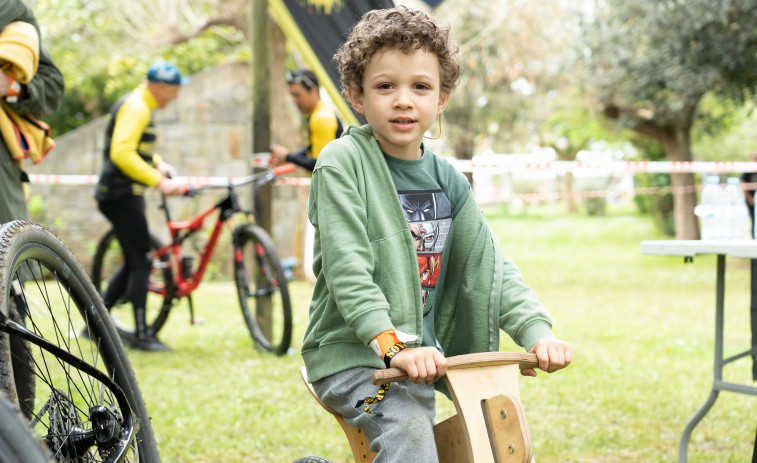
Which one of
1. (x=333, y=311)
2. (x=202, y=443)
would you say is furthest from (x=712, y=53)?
(x=333, y=311)

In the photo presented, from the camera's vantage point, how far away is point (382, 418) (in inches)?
79.4

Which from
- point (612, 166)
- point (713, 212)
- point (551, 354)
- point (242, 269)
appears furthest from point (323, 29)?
point (612, 166)

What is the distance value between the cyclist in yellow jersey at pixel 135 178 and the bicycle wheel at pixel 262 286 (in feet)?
1.99

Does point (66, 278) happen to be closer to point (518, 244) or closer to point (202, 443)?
point (202, 443)

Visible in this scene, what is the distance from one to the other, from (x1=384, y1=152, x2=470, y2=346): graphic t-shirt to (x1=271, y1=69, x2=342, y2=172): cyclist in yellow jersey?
372cm

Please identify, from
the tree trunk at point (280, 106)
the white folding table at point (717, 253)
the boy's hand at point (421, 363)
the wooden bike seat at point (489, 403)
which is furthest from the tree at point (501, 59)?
the boy's hand at point (421, 363)

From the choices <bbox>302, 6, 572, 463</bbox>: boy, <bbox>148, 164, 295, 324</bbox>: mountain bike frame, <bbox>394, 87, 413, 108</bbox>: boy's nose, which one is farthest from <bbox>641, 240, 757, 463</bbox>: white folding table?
<bbox>148, 164, 295, 324</bbox>: mountain bike frame

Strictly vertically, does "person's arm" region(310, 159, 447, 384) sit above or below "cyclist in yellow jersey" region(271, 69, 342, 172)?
below

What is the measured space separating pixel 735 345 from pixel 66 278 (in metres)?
6.15

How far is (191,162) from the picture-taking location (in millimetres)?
12820

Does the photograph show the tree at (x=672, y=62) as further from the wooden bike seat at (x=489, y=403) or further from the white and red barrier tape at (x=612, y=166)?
the wooden bike seat at (x=489, y=403)

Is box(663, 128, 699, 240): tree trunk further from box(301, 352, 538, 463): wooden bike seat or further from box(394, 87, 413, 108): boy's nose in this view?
box(301, 352, 538, 463): wooden bike seat

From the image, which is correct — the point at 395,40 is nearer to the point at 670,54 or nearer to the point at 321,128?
the point at 321,128

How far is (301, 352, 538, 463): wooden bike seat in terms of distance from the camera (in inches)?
75.0
